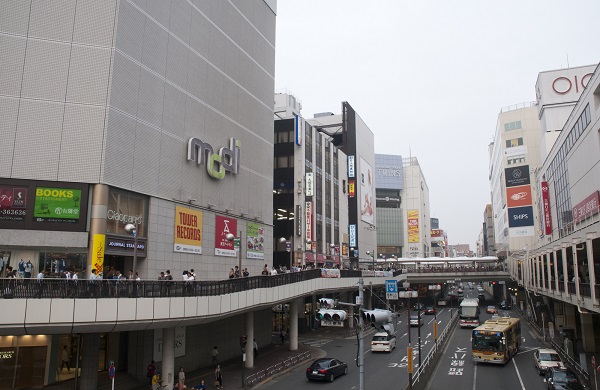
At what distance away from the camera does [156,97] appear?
3569cm

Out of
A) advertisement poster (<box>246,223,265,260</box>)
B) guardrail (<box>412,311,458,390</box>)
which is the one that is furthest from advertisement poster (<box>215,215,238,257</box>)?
guardrail (<box>412,311,458,390</box>)

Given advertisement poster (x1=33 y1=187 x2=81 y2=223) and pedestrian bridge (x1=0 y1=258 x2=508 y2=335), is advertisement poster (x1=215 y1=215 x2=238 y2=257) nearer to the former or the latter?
pedestrian bridge (x1=0 y1=258 x2=508 y2=335)

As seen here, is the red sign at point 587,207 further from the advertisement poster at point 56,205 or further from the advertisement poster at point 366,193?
the advertisement poster at point 366,193

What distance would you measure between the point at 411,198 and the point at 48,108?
158301 millimetres

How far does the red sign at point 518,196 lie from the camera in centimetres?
10950

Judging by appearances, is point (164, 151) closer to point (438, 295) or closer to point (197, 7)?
point (197, 7)

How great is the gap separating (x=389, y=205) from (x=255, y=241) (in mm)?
132457

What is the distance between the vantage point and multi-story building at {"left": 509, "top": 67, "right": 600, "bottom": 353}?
33375mm

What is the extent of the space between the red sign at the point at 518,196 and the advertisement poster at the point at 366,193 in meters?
31.6

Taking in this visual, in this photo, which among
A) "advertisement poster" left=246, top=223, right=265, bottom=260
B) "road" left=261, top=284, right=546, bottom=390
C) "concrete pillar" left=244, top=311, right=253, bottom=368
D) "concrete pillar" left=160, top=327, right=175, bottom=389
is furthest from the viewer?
"advertisement poster" left=246, top=223, right=265, bottom=260

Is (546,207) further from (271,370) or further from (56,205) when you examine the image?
(56,205)

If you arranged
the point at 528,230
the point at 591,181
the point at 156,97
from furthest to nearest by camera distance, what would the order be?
the point at 528,230
the point at 591,181
the point at 156,97

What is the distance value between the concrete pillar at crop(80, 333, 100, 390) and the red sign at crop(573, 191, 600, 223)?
37.5 meters

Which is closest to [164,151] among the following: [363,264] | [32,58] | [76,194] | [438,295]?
[76,194]
